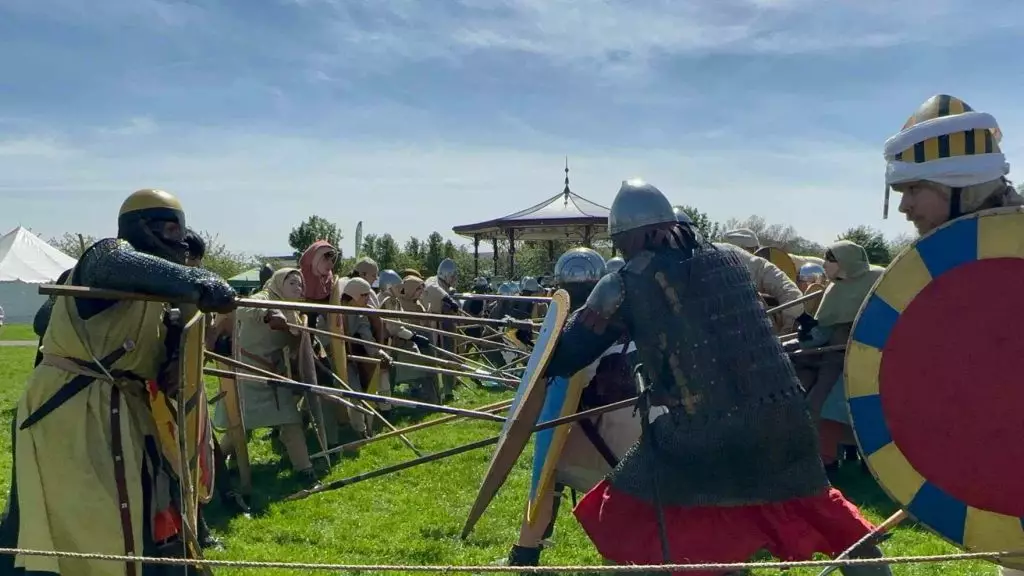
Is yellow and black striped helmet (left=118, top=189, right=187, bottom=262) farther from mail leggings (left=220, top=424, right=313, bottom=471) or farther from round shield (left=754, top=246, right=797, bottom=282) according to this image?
round shield (left=754, top=246, right=797, bottom=282)

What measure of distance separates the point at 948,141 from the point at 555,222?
15394mm

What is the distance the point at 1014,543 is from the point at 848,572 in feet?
1.67

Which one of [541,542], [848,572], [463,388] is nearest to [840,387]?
[541,542]

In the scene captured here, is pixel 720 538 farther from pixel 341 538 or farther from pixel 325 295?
pixel 325 295

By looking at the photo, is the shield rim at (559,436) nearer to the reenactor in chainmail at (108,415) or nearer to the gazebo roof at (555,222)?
the reenactor in chainmail at (108,415)

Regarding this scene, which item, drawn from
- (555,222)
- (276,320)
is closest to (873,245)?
(555,222)

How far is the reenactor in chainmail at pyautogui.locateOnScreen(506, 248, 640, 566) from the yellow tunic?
1.63 metres

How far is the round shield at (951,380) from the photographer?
6.63ft

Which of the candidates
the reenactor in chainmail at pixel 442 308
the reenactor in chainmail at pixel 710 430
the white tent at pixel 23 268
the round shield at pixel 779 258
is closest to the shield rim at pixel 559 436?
the reenactor in chainmail at pixel 710 430

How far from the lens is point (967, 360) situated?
81.2 inches

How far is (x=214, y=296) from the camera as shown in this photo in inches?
101

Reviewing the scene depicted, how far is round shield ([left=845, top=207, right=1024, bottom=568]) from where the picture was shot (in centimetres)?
202

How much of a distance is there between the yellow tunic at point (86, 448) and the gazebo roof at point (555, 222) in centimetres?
1474

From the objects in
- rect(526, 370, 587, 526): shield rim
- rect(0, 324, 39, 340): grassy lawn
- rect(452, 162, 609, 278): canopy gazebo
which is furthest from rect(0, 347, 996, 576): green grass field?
rect(0, 324, 39, 340): grassy lawn
